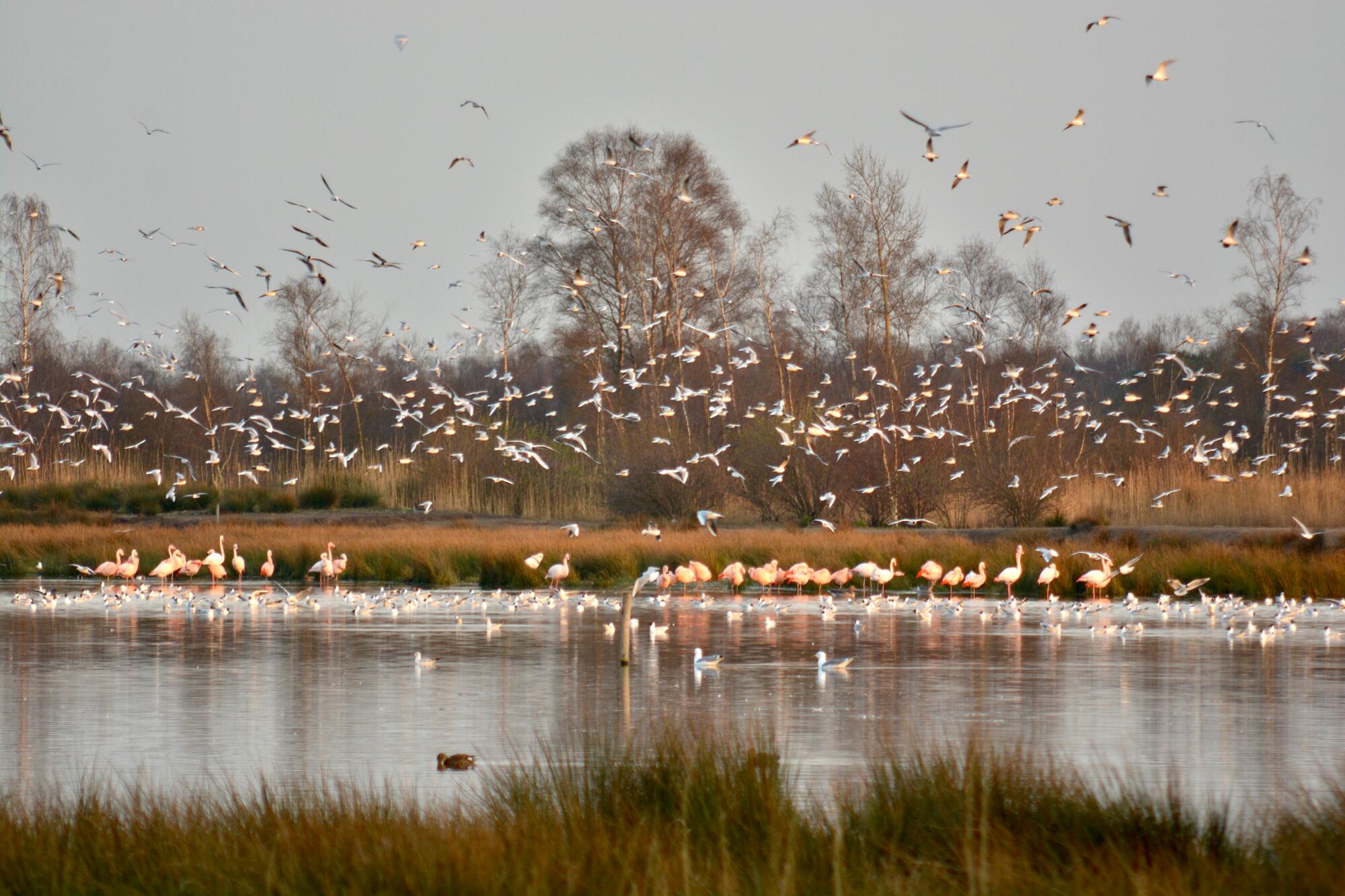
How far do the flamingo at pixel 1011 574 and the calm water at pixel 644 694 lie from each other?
2889mm

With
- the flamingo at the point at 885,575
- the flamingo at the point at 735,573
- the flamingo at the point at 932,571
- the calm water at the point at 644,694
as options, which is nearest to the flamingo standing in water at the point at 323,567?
the calm water at the point at 644,694

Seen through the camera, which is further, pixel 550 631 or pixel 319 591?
pixel 319 591

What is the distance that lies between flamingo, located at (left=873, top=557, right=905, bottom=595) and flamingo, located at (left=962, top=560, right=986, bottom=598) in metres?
0.96

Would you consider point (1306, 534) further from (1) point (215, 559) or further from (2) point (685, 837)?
(2) point (685, 837)

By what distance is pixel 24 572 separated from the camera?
2666 centimetres

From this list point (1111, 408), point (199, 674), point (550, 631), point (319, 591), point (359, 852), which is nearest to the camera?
point (359, 852)

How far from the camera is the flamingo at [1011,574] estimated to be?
68.5 feet

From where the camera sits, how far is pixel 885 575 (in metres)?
21.3

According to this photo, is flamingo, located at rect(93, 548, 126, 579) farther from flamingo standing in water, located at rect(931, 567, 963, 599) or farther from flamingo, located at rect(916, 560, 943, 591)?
flamingo standing in water, located at rect(931, 567, 963, 599)

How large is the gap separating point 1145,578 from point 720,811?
16.0 meters

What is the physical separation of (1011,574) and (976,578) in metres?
0.47

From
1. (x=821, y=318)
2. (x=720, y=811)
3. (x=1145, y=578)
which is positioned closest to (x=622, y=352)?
(x=821, y=318)

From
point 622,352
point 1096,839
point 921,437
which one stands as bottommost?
point 1096,839

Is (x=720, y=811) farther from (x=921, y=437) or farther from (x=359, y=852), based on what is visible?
(x=921, y=437)
